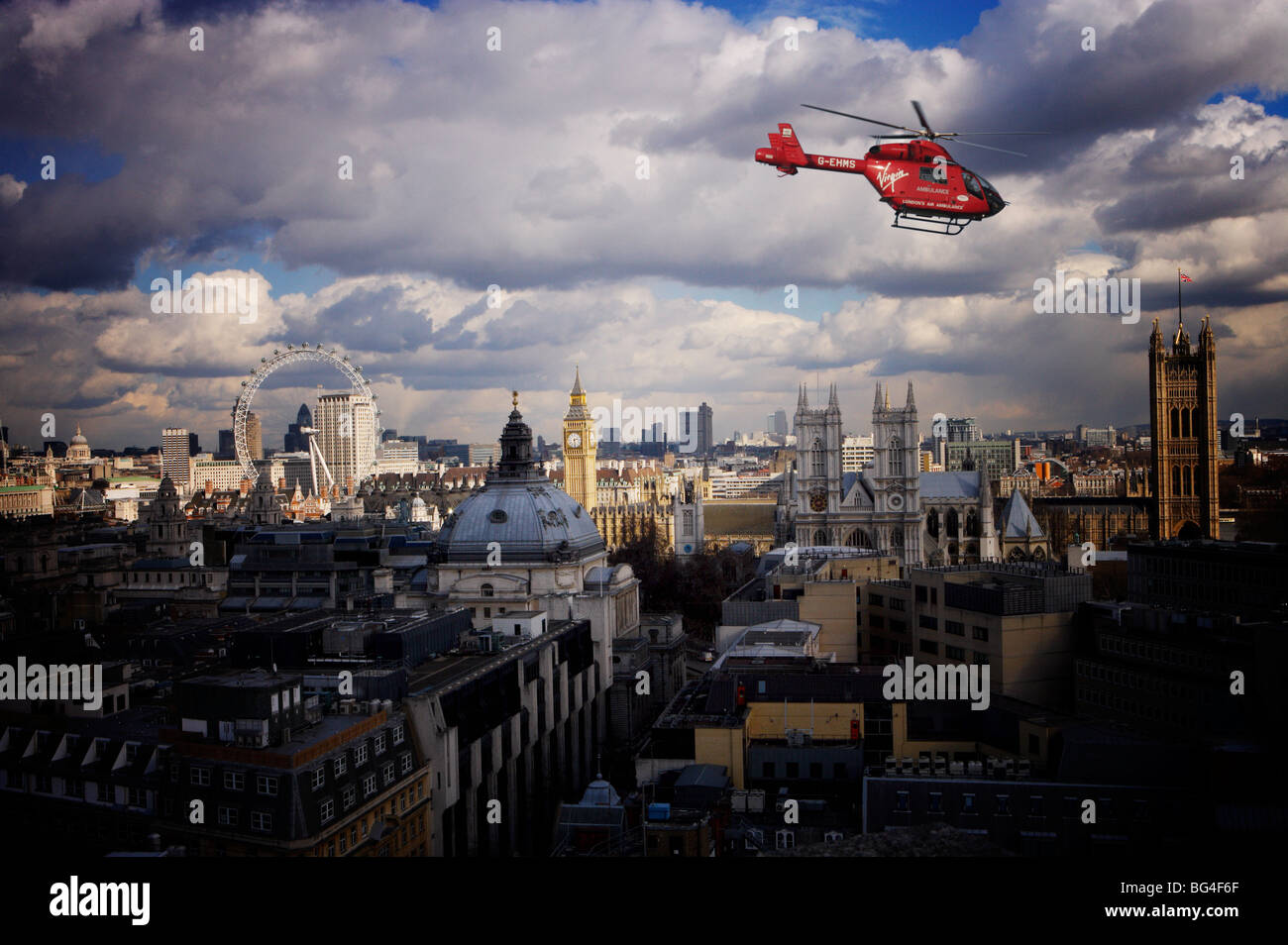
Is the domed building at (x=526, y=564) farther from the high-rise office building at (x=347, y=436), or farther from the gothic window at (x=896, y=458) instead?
the high-rise office building at (x=347, y=436)

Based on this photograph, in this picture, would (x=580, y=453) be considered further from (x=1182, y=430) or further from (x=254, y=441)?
(x=1182, y=430)

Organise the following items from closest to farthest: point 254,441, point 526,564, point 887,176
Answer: point 887,176
point 526,564
point 254,441

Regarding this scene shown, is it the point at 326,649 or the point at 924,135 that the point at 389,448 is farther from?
the point at 924,135

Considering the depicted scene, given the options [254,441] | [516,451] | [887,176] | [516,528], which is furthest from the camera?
[254,441]

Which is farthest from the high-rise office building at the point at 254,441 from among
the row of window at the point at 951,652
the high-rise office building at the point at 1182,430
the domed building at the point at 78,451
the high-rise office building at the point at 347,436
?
the high-rise office building at the point at 1182,430

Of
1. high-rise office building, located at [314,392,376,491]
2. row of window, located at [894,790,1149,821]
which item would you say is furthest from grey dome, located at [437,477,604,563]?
high-rise office building, located at [314,392,376,491]

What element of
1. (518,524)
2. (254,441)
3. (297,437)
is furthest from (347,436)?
(518,524)
